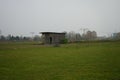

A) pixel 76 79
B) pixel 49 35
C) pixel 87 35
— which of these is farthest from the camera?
pixel 87 35

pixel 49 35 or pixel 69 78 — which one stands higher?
pixel 49 35

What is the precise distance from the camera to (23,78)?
9484 millimetres

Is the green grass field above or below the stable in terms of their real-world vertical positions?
below

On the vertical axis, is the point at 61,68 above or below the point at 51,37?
below

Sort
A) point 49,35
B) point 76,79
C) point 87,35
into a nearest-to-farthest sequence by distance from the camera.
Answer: point 76,79 → point 49,35 → point 87,35

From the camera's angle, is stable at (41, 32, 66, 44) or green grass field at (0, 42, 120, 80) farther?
stable at (41, 32, 66, 44)

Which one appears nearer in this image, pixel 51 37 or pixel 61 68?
pixel 61 68

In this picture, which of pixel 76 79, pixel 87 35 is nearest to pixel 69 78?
pixel 76 79

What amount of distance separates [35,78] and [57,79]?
125 cm

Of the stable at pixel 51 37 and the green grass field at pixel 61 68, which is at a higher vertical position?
the stable at pixel 51 37

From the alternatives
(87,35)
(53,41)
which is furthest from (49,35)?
(87,35)

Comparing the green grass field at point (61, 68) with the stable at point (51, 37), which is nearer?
the green grass field at point (61, 68)

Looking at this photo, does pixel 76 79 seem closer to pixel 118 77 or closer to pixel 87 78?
pixel 87 78

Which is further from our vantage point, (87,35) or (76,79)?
(87,35)
